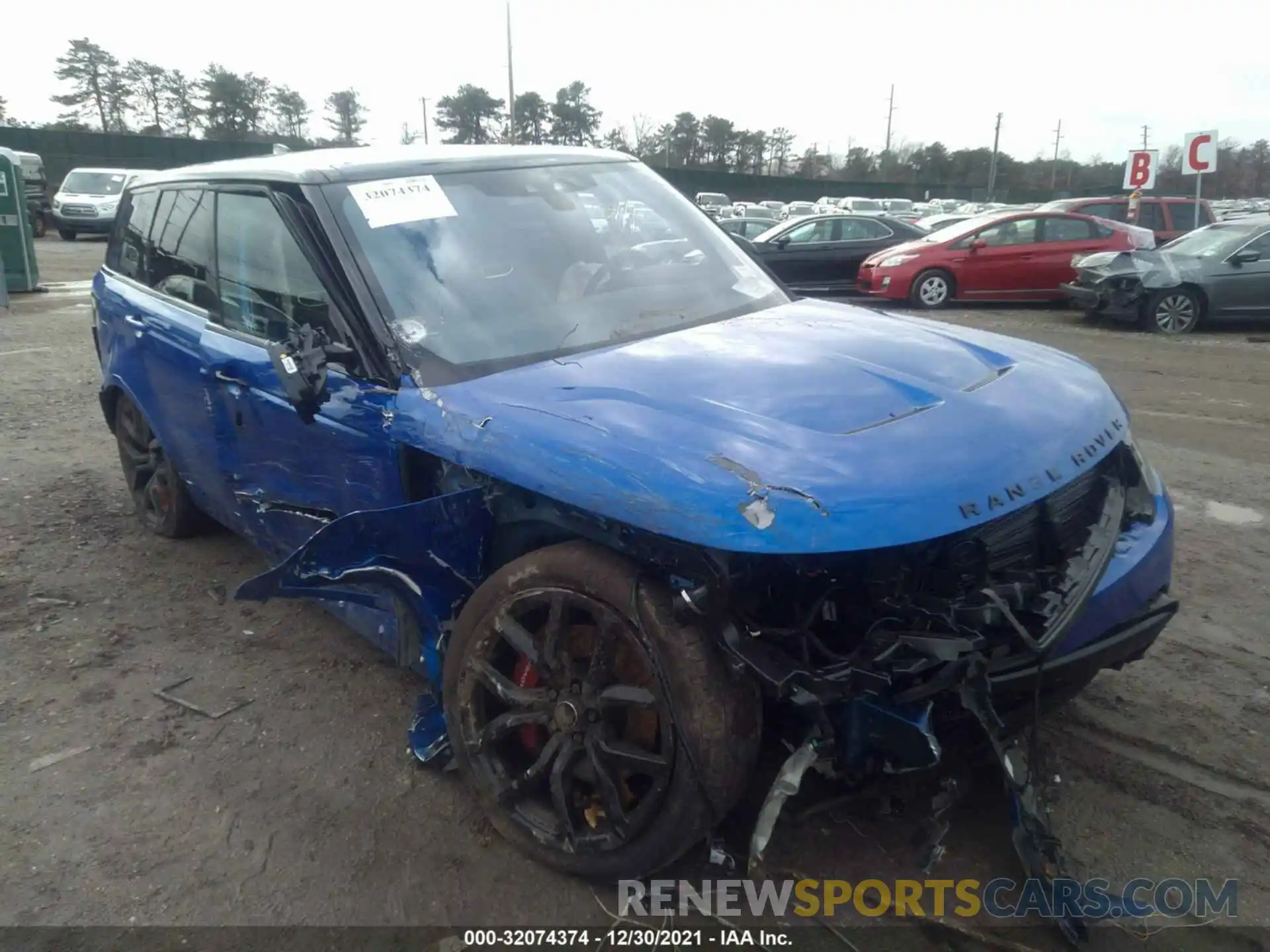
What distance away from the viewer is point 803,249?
51.3ft

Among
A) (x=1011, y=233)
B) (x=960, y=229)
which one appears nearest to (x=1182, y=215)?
(x=1011, y=233)

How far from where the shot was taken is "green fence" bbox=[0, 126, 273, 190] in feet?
117

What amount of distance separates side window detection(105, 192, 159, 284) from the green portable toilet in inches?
457

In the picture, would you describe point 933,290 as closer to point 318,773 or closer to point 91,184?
point 318,773

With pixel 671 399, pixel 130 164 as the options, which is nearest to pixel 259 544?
pixel 671 399

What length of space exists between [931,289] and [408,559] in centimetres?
1277

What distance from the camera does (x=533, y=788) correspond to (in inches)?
103

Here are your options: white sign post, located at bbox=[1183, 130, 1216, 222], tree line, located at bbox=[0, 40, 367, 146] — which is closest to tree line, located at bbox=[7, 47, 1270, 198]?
tree line, located at bbox=[0, 40, 367, 146]

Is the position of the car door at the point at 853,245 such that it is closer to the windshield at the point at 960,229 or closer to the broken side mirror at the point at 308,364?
the windshield at the point at 960,229

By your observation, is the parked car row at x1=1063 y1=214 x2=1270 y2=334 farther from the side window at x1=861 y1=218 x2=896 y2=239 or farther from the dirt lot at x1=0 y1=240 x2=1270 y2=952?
the dirt lot at x1=0 y1=240 x2=1270 y2=952

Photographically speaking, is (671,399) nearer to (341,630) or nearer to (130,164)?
(341,630)

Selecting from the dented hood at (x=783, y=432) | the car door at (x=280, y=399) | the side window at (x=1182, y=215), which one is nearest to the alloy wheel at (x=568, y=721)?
the dented hood at (x=783, y=432)

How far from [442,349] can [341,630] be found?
170 cm

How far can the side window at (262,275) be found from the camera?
315cm
